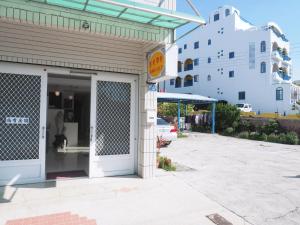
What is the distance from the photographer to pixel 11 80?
5.74m

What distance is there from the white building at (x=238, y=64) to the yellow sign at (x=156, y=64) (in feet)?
77.6

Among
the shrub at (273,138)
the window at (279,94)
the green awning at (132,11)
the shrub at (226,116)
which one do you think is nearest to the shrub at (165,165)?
the green awning at (132,11)

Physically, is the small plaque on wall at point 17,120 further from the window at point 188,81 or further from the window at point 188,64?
the window at point 188,64

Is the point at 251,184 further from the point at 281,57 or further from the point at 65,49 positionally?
the point at 281,57

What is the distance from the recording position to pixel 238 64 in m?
35.8

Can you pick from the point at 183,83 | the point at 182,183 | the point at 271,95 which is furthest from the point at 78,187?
the point at 183,83

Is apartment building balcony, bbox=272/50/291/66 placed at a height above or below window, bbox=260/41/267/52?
below

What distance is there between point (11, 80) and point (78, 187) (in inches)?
109

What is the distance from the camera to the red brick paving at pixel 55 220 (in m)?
4.06

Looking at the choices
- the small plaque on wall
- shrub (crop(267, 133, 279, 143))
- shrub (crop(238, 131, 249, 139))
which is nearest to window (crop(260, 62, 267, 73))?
shrub (crop(238, 131, 249, 139))

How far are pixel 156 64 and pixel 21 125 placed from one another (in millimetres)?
3313

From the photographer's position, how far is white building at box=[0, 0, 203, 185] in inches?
195

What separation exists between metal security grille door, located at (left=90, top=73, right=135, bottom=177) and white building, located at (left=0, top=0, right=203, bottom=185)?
2 centimetres

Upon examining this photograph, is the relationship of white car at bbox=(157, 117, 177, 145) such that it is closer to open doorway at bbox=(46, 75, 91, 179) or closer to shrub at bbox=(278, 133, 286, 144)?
open doorway at bbox=(46, 75, 91, 179)
